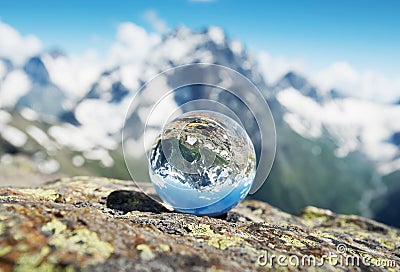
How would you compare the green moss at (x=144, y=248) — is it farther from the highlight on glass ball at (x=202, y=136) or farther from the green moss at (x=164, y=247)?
the highlight on glass ball at (x=202, y=136)


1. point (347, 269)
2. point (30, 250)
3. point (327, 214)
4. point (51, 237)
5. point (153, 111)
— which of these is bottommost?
point (30, 250)

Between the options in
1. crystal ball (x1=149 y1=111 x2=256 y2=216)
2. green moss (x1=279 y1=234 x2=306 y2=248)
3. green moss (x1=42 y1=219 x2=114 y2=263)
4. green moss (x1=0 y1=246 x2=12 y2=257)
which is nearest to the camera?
green moss (x1=0 y1=246 x2=12 y2=257)

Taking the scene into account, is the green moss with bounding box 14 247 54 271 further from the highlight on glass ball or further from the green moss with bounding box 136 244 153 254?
the highlight on glass ball

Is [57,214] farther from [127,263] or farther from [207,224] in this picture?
[207,224]

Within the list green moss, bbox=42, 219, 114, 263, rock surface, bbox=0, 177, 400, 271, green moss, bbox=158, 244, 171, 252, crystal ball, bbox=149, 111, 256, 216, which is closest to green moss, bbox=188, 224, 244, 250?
rock surface, bbox=0, 177, 400, 271

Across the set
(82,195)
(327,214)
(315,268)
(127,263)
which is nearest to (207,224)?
(315,268)

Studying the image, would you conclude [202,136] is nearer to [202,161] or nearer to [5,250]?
[202,161]

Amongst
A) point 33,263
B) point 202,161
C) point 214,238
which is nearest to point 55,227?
point 33,263
